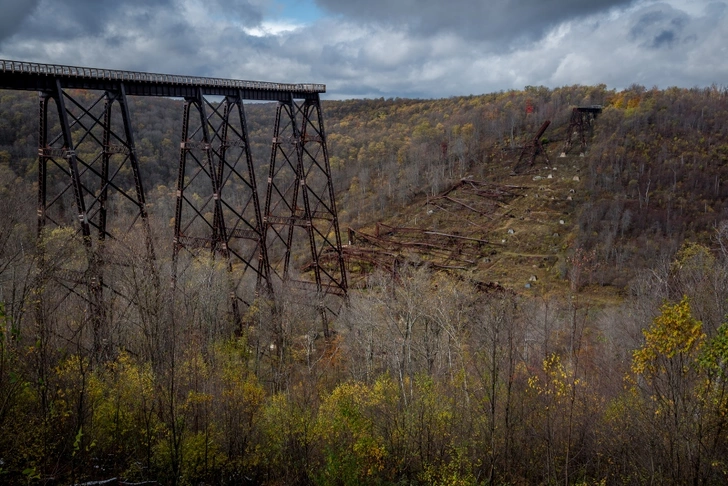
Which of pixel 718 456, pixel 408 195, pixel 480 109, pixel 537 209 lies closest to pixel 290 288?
pixel 718 456

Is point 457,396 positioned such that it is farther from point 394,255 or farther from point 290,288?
point 394,255

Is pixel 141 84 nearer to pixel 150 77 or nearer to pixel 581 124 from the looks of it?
pixel 150 77

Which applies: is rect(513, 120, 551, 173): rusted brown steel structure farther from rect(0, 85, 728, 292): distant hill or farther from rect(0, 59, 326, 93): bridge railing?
rect(0, 59, 326, 93): bridge railing

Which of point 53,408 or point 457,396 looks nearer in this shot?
point 53,408

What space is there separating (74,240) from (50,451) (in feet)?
18.1

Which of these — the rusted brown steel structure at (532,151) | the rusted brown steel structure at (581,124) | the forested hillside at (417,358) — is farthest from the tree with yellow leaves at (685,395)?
the rusted brown steel structure at (581,124)

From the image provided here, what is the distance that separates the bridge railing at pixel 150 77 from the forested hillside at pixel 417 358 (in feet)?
12.0

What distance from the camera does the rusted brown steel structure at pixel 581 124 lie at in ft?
163

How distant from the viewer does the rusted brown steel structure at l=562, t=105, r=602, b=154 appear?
49656 millimetres

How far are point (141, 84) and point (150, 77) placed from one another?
Answer: 0.36 meters

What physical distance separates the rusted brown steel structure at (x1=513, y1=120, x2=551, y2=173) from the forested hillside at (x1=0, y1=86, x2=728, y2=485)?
21.3ft

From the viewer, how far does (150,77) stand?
14406 mm

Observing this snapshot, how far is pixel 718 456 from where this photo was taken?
7.70 metres

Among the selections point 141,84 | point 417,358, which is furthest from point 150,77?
point 417,358
